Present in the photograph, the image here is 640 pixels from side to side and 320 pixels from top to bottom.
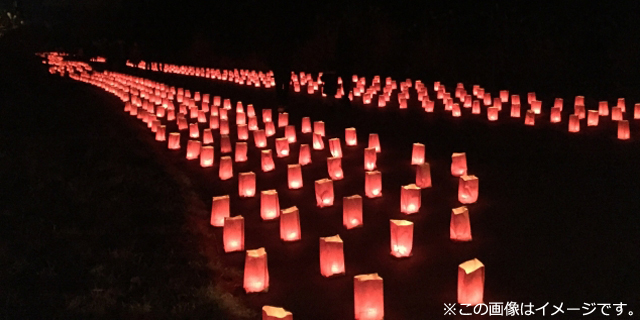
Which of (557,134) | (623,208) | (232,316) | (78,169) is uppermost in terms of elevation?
(557,134)

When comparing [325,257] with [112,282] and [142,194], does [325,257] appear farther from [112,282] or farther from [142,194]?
[142,194]

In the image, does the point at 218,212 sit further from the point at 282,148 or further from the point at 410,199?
→ the point at 282,148

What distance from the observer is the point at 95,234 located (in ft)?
19.0

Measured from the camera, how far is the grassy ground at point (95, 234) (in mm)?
4664

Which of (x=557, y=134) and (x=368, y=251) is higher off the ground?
(x=557, y=134)

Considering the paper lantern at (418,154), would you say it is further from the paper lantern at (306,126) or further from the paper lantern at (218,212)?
the paper lantern at (218,212)

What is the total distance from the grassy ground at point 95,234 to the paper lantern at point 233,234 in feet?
0.80

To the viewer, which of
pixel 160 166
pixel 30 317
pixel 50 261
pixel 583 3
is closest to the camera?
pixel 30 317

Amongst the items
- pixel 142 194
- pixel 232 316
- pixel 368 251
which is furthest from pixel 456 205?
pixel 142 194

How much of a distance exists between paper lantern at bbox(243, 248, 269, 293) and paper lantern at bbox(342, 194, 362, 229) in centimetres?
172

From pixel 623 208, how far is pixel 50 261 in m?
6.46

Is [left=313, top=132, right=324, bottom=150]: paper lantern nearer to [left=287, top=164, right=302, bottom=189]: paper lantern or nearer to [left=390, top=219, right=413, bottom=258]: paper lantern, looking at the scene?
[left=287, top=164, right=302, bottom=189]: paper lantern

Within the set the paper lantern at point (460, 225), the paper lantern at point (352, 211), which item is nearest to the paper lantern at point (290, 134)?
the paper lantern at point (352, 211)

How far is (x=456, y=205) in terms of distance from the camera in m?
7.29
